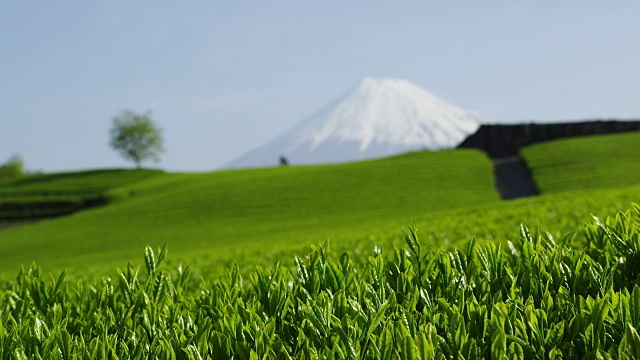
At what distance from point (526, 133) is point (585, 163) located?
13.2 metres

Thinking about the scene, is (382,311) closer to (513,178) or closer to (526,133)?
(513,178)

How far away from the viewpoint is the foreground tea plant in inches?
101

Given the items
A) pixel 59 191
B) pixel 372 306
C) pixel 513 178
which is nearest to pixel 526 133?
pixel 513 178

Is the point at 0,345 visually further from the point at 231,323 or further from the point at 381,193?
the point at 381,193

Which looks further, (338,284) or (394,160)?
(394,160)

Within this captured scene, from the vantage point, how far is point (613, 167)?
44.8m

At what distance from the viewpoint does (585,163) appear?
47.2m

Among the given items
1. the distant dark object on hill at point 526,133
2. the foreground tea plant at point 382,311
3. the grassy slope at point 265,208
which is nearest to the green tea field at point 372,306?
the foreground tea plant at point 382,311

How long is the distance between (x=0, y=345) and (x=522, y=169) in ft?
171

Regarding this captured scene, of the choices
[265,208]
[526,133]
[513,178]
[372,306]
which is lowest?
[265,208]

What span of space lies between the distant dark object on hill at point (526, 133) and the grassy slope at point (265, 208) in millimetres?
3510

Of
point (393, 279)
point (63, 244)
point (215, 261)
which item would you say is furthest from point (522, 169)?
point (393, 279)

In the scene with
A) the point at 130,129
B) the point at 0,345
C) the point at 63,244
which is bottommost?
the point at 63,244

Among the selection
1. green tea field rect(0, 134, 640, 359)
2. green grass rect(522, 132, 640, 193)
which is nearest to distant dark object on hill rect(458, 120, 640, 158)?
green grass rect(522, 132, 640, 193)
